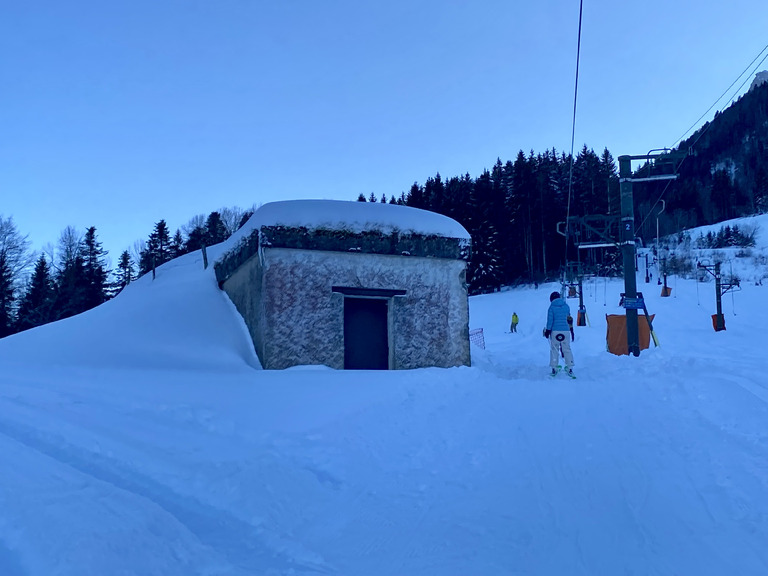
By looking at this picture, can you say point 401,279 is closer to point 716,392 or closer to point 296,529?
point 716,392

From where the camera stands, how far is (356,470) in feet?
16.4

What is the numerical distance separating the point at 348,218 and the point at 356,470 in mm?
5992

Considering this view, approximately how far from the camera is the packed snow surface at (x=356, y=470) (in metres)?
3.42

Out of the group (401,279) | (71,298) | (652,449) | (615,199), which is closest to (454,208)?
(71,298)

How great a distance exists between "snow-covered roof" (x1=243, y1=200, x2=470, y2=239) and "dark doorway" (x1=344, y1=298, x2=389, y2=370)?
1.31m

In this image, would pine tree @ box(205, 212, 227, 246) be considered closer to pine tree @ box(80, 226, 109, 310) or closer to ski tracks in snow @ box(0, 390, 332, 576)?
pine tree @ box(80, 226, 109, 310)

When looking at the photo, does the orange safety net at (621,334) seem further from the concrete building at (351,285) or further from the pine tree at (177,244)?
the pine tree at (177,244)

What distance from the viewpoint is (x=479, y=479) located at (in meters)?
4.96

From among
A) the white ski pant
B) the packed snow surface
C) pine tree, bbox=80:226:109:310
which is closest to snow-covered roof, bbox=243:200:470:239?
the packed snow surface

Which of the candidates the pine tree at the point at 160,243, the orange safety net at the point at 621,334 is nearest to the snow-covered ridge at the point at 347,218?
the orange safety net at the point at 621,334

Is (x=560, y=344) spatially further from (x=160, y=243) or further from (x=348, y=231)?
(x=160, y=243)

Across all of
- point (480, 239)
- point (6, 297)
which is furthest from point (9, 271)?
point (480, 239)

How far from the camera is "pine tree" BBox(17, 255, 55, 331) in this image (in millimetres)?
41312

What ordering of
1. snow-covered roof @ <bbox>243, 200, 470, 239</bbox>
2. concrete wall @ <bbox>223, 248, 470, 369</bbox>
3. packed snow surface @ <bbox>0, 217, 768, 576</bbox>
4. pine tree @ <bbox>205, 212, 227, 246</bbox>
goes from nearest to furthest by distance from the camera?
1. packed snow surface @ <bbox>0, 217, 768, 576</bbox>
2. concrete wall @ <bbox>223, 248, 470, 369</bbox>
3. snow-covered roof @ <bbox>243, 200, 470, 239</bbox>
4. pine tree @ <bbox>205, 212, 227, 246</bbox>
